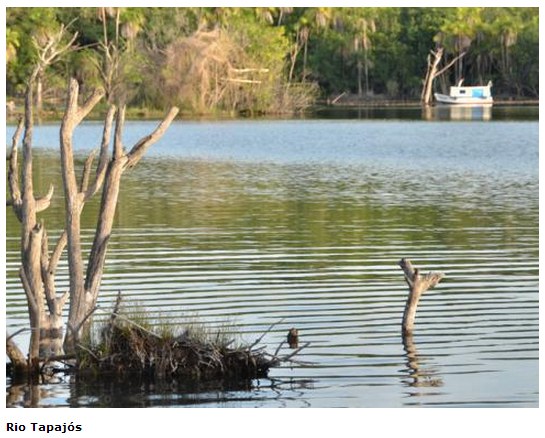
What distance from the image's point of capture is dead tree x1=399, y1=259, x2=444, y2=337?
550 inches

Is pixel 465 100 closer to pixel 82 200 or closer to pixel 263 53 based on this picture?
pixel 263 53

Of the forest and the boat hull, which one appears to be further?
the boat hull

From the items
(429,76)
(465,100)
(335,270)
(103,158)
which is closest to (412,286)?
(103,158)

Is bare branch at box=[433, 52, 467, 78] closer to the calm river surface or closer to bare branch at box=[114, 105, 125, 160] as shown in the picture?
the calm river surface

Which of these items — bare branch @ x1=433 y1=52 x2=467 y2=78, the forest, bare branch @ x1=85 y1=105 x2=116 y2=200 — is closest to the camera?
bare branch @ x1=85 y1=105 x2=116 y2=200

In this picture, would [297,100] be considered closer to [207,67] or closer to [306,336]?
[207,67]

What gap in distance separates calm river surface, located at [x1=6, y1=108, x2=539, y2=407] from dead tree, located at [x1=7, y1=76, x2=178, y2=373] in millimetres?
703

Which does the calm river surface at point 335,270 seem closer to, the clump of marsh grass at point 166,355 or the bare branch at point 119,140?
the clump of marsh grass at point 166,355

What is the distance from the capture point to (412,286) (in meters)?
14.0

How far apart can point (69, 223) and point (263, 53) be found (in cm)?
6267

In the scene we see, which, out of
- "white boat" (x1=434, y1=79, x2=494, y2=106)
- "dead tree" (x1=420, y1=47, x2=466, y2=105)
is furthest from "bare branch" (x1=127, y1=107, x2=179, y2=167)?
"dead tree" (x1=420, y1=47, x2=466, y2=105)

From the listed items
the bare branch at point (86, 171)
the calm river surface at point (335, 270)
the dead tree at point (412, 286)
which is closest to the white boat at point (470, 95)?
the calm river surface at point (335, 270)

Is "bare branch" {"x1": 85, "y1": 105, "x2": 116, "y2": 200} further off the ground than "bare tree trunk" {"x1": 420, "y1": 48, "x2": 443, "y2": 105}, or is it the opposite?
"bare tree trunk" {"x1": 420, "y1": 48, "x2": 443, "y2": 105}

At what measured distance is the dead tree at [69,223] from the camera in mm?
12812
